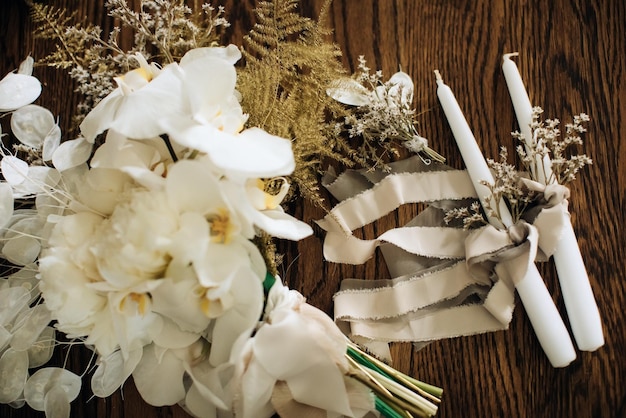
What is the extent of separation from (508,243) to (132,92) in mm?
538

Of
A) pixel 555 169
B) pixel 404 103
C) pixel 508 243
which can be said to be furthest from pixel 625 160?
pixel 404 103

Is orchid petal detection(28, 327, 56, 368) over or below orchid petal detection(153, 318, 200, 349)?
below

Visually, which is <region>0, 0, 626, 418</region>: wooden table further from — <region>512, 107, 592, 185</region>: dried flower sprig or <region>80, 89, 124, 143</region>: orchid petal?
<region>80, 89, 124, 143</region>: orchid petal

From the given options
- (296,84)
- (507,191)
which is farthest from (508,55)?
(296,84)

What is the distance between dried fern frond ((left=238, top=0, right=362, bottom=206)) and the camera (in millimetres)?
736

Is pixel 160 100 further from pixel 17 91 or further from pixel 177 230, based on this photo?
pixel 17 91

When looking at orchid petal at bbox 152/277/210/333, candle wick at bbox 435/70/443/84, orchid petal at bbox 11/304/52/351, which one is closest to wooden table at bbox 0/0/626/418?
candle wick at bbox 435/70/443/84

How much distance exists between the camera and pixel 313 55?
794 mm

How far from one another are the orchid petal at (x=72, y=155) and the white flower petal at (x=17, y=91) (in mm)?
146

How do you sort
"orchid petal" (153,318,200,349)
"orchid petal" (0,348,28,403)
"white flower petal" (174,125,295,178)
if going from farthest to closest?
"orchid petal" (0,348,28,403), "orchid petal" (153,318,200,349), "white flower petal" (174,125,295,178)

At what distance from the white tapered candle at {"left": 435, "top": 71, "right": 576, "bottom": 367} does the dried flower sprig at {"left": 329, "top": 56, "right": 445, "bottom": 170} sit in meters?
0.05

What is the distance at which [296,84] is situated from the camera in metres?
0.79

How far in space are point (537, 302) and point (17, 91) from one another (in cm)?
81

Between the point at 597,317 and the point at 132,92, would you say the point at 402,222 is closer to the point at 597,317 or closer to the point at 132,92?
the point at 597,317
